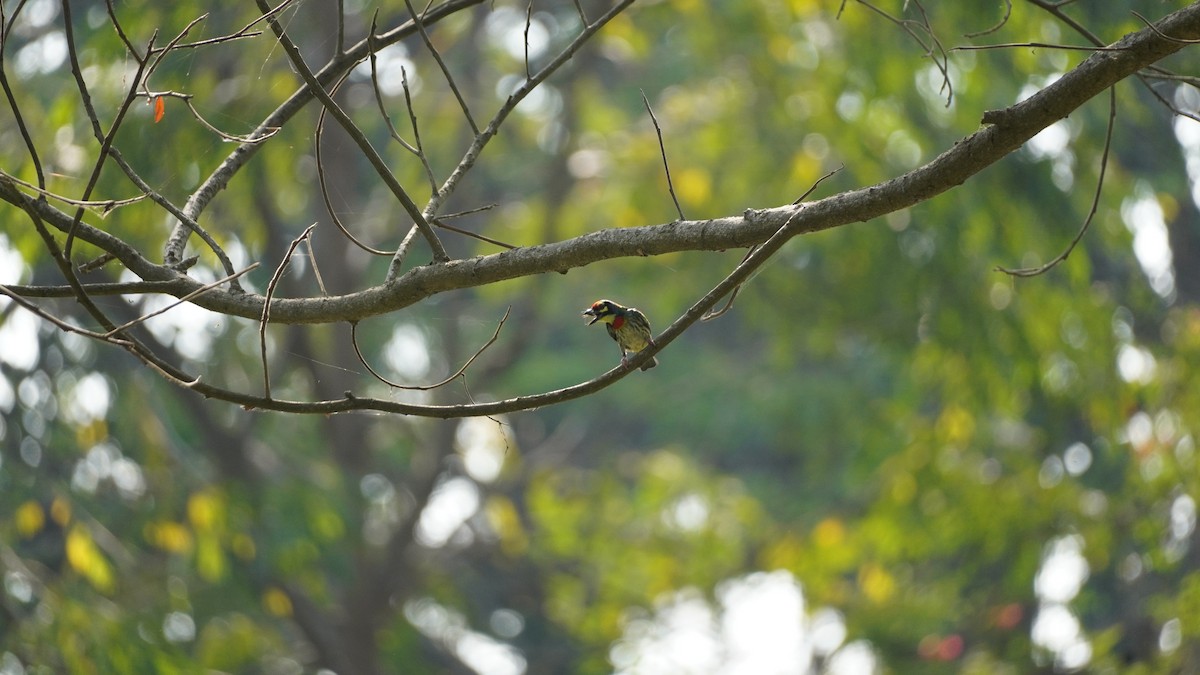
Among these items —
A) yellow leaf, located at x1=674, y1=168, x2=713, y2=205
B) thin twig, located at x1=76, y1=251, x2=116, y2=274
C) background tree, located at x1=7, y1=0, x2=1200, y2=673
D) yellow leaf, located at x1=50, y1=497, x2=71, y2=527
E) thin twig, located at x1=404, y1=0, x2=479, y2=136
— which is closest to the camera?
thin twig, located at x1=76, y1=251, x2=116, y2=274


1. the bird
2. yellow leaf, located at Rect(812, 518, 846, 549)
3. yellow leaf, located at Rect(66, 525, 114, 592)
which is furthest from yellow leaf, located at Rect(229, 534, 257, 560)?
the bird

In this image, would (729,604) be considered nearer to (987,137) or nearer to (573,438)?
(573,438)

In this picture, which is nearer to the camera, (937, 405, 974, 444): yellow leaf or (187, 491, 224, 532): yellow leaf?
(187, 491, 224, 532): yellow leaf

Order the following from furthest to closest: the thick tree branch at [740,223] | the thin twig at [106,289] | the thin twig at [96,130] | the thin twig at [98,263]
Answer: the thin twig at [98,263]
the thin twig at [106,289]
the thin twig at [96,130]
the thick tree branch at [740,223]

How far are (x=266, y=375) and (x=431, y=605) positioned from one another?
1229cm

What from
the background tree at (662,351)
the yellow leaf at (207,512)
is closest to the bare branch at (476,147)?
the background tree at (662,351)

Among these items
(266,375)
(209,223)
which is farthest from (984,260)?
(266,375)

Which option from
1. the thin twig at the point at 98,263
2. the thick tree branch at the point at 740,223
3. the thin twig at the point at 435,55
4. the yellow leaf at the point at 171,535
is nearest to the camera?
the thick tree branch at the point at 740,223

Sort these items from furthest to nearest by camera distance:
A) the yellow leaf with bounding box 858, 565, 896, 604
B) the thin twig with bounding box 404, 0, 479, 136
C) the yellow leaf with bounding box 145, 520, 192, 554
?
the yellow leaf with bounding box 858, 565, 896, 604 → the yellow leaf with bounding box 145, 520, 192, 554 → the thin twig with bounding box 404, 0, 479, 136

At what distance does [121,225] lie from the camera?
5.80 metres

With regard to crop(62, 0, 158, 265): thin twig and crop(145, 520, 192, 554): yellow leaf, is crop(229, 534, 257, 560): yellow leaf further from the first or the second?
crop(62, 0, 158, 265): thin twig

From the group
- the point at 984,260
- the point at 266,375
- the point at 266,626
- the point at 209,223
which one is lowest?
the point at 266,375

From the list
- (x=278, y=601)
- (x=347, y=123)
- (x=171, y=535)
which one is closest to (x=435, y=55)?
(x=347, y=123)

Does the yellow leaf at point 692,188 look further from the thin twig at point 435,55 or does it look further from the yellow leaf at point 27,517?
the thin twig at point 435,55
